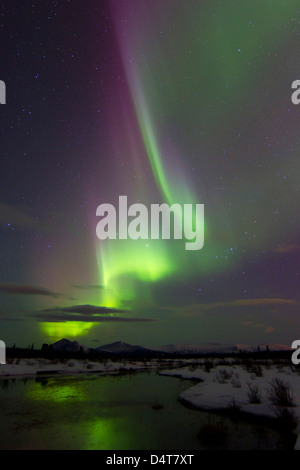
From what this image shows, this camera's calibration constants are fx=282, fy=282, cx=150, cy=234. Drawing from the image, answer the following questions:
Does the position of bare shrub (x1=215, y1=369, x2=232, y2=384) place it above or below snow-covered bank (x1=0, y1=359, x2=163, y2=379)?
above

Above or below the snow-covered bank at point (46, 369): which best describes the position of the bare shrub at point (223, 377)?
above

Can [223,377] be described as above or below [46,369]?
above

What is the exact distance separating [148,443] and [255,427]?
353cm

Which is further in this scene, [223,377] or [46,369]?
[46,369]

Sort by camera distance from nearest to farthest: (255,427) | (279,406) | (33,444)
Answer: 1. (33,444)
2. (255,427)
3. (279,406)

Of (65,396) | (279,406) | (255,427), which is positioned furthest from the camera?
(65,396)

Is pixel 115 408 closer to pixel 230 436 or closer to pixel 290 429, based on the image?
pixel 230 436

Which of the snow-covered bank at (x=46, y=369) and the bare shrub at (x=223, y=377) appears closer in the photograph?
the bare shrub at (x=223, y=377)

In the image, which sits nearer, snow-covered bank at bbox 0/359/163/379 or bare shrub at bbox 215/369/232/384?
bare shrub at bbox 215/369/232/384

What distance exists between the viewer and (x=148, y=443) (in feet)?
23.7
